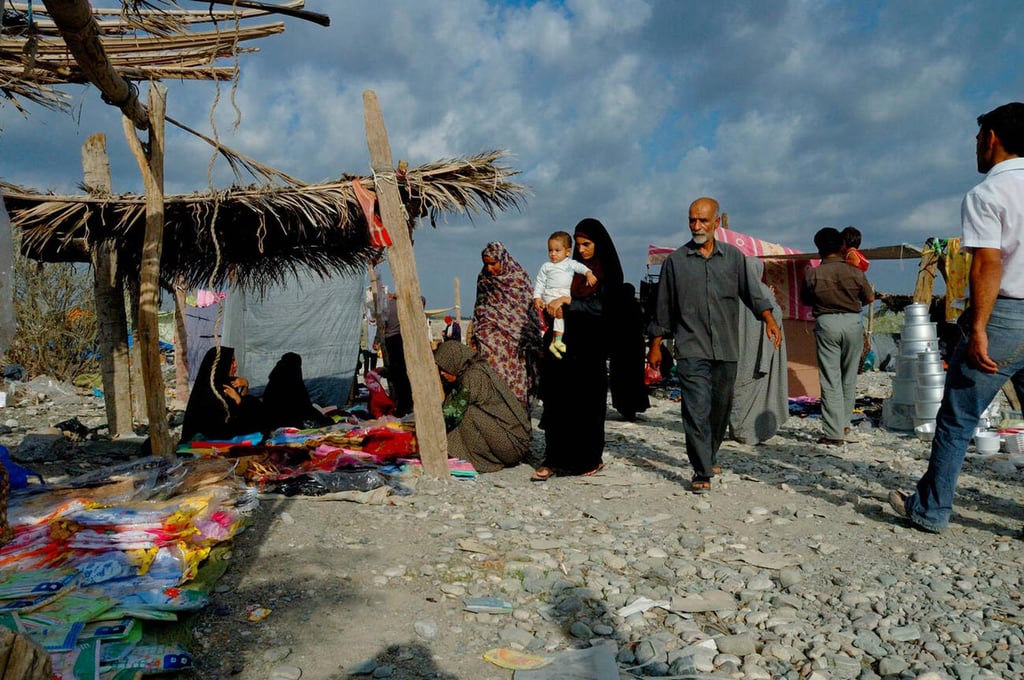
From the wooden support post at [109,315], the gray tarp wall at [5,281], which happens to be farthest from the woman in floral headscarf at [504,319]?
the gray tarp wall at [5,281]

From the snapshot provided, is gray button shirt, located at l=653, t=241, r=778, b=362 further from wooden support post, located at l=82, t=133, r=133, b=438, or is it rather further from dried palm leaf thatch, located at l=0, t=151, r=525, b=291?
wooden support post, located at l=82, t=133, r=133, b=438

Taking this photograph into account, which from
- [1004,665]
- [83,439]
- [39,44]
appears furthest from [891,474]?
[83,439]

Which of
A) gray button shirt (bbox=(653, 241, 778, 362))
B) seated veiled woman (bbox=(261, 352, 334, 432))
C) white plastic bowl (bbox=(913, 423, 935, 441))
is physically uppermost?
gray button shirt (bbox=(653, 241, 778, 362))

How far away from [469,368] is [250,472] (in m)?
1.83

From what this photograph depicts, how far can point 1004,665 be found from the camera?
249 cm

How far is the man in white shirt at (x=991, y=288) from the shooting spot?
132 inches

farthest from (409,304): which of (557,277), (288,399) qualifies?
(288,399)

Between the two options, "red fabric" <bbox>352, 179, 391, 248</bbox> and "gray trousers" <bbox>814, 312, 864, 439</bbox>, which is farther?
"gray trousers" <bbox>814, 312, 864, 439</bbox>

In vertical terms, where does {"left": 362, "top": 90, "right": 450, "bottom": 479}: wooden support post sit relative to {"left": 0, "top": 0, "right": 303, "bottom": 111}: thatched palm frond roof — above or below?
below

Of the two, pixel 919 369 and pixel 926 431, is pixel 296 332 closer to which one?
pixel 919 369

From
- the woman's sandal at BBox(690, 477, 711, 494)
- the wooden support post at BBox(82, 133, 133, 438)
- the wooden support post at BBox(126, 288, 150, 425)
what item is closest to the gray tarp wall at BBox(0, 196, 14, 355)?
the woman's sandal at BBox(690, 477, 711, 494)

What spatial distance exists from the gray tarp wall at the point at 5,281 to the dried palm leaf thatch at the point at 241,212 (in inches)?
120

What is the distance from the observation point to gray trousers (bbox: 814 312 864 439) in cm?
660

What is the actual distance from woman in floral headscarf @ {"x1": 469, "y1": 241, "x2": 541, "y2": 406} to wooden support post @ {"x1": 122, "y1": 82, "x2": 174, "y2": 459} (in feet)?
8.74
